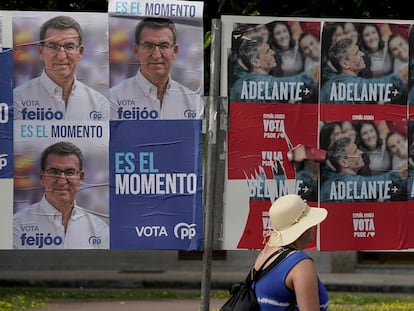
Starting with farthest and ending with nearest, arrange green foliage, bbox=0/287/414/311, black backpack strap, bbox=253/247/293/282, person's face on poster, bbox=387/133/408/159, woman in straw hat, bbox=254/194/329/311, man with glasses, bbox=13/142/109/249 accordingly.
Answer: green foliage, bbox=0/287/414/311 → person's face on poster, bbox=387/133/408/159 → man with glasses, bbox=13/142/109/249 → black backpack strap, bbox=253/247/293/282 → woman in straw hat, bbox=254/194/329/311

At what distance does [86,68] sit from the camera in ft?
23.9

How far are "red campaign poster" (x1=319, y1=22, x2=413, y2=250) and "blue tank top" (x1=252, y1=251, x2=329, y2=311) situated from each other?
8.79 feet

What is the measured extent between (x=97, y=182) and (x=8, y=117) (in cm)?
74

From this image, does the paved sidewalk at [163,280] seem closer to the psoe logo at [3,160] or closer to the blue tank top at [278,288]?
the psoe logo at [3,160]

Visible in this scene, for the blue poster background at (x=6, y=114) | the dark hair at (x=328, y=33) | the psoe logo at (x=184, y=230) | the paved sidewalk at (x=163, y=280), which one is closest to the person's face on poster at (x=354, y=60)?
the dark hair at (x=328, y=33)

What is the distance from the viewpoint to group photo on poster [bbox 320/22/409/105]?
740 centimetres

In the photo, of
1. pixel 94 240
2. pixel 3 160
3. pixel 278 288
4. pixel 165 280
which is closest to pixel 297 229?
pixel 278 288

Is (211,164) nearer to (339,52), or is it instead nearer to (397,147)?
(339,52)

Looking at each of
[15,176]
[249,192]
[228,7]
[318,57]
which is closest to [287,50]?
[318,57]

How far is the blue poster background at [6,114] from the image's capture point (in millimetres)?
7258

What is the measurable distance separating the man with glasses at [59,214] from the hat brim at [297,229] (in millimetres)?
2650

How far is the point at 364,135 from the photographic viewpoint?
24.7 ft

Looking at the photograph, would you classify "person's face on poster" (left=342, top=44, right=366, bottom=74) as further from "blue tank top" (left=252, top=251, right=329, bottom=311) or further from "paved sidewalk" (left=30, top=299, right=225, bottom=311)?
"paved sidewalk" (left=30, top=299, right=225, bottom=311)

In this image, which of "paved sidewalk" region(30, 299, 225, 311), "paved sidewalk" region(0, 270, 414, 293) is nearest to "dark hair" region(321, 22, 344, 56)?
"paved sidewalk" region(30, 299, 225, 311)
